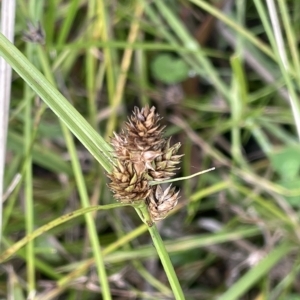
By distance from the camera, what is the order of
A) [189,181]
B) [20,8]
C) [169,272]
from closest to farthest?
[169,272] → [20,8] → [189,181]

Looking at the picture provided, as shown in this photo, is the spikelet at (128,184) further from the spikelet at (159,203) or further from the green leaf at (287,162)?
the green leaf at (287,162)

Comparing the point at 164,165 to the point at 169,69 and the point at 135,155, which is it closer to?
the point at 135,155

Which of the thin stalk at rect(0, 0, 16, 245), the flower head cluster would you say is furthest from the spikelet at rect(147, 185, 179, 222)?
the thin stalk at rect(0, 0, 16, 245)

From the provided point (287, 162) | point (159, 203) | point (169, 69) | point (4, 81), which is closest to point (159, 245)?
point (159, 203)

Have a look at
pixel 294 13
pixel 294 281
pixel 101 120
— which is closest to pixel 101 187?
pixel 101 120

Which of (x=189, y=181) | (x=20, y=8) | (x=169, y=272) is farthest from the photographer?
(x=189, y=181)

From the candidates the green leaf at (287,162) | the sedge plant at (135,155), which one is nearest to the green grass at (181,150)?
the green leaf at (287,162)

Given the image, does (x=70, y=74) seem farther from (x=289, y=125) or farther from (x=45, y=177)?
(x=289, y=125)
